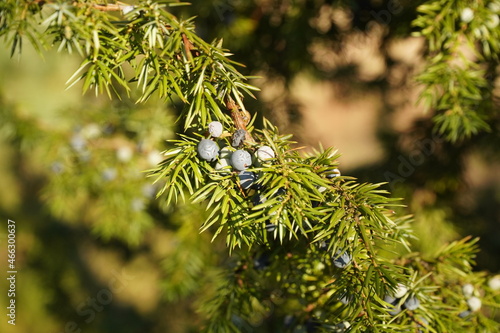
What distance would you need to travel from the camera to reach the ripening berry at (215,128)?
0.38m

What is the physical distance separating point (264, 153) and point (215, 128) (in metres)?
0.05

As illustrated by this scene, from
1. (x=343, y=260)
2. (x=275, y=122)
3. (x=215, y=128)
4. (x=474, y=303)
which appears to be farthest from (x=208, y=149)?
(x=275, y=122)

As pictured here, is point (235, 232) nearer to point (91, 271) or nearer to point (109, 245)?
point (109, 245)

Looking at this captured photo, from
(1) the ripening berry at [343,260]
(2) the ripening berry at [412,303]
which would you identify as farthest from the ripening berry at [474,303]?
(1) the ripening berry at [343,260]

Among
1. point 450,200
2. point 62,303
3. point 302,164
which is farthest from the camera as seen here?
point 62,303

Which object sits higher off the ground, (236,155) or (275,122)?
(236,155)

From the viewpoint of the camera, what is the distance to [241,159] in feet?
1.18

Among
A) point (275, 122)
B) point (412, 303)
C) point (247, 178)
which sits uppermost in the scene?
point (247, 178)

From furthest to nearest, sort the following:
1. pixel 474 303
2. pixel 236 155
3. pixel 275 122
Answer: pixel 275 122, pixel 474 303, pixel 236 155

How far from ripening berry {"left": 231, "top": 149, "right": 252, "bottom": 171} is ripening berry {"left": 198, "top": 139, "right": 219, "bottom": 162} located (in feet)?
0.08

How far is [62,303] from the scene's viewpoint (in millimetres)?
1920

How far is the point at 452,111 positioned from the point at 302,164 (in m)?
0.42

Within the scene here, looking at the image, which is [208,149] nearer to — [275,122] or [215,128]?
[215,128]

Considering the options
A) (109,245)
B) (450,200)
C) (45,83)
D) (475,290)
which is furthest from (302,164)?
(45,83)
